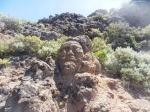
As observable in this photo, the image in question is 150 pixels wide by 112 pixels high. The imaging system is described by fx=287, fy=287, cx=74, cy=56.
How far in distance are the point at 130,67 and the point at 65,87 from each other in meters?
4.52

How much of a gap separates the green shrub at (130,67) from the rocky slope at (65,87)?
85 cm

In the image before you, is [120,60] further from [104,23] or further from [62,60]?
[104,23]

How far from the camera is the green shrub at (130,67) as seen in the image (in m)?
13.0

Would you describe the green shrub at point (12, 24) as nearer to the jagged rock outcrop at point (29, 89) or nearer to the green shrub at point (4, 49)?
the green shrub at point (4, 49)

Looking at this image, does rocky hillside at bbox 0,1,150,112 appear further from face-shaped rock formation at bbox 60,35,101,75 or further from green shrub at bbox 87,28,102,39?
green shrub at bbox 87,28,102,39

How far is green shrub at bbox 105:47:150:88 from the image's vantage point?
13031 mm

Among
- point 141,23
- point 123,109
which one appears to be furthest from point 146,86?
point 141,23

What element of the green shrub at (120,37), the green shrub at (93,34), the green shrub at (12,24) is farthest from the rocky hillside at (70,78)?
the green shrub at (93,34)

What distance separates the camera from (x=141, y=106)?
11.1 metres

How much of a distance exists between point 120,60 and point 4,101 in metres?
6.80

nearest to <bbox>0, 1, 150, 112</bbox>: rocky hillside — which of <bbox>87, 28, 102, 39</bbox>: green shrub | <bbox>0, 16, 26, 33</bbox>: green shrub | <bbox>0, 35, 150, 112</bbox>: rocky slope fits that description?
<bbox>0, 35, 150, 112</bbox>: rocky slope

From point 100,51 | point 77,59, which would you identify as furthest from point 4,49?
point 100,51

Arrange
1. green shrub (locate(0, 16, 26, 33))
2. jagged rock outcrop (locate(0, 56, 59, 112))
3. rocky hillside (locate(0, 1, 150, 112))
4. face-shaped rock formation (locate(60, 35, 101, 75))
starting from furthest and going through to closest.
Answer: green shrub (locate(0, 16, 26, 33)), face-shaped rock formation (locate(60, 35, 101, 75)), rocky hillside (locate(0, 1, 150, 112)), jagged rock outcrop (locate(0, 56, 59, 112))

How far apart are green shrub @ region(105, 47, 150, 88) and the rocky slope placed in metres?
0.85
